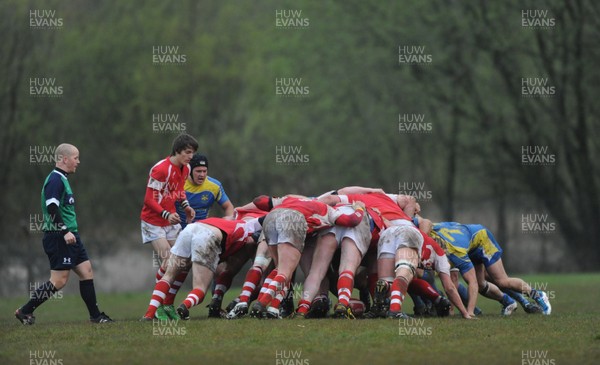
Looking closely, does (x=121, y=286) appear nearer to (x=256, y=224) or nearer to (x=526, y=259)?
(x=526, y=259)

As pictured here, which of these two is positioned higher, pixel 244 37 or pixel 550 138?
pixel 244 37

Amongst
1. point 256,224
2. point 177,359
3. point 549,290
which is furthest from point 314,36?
point 177,359

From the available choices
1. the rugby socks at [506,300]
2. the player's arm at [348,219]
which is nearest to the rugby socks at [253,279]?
the player's arm at [348,219]

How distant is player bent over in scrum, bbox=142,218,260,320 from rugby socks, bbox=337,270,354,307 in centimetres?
157

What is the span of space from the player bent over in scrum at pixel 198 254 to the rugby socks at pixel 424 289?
2.47 meters

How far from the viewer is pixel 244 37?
134ft

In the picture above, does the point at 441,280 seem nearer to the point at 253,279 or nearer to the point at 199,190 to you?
the point at 253,279

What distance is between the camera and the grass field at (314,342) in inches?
402

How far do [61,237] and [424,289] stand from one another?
4988mm

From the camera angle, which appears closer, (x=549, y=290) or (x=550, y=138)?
(x=549, y=290)

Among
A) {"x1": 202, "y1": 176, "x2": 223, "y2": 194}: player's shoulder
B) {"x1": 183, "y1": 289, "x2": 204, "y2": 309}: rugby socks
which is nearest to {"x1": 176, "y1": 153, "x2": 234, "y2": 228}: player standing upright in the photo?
{"x1": 202, "y1": 176, "x2": 223, "y2": 194}: player's shoulder

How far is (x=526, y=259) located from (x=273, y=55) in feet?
41.6

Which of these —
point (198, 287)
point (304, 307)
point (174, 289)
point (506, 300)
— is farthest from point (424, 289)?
point (174, 289)

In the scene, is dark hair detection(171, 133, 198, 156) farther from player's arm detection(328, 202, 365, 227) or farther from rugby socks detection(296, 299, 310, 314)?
rugby socks detection(296, 299, 310, 314)
